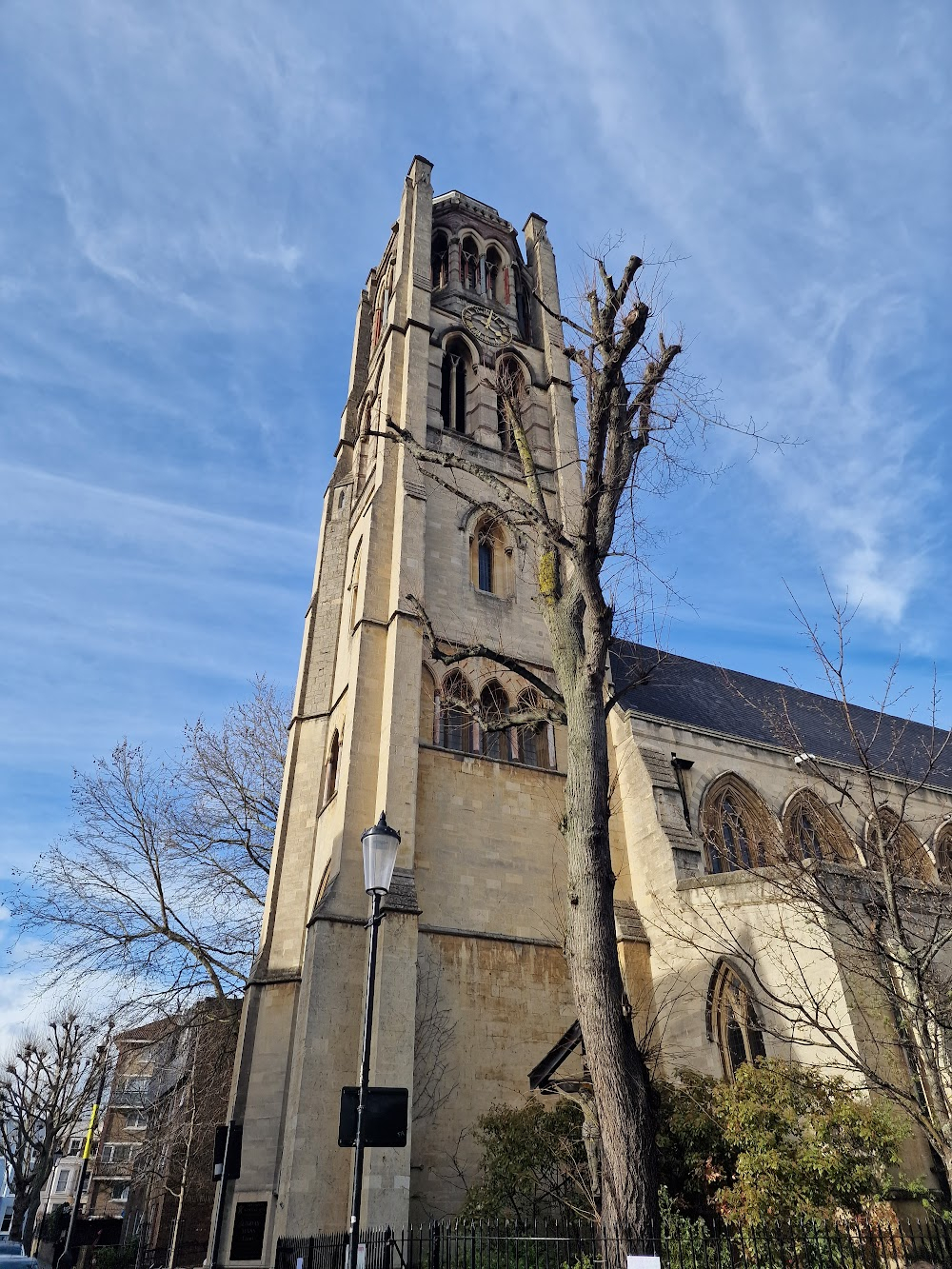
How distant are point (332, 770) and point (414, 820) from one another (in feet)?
12.3

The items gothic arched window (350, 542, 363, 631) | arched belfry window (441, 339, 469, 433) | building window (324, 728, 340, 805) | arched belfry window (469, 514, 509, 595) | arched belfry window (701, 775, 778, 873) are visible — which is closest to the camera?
building window (324, 728, 340, 805)

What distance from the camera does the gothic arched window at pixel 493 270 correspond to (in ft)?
87.9

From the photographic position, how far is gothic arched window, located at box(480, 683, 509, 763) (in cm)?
1611

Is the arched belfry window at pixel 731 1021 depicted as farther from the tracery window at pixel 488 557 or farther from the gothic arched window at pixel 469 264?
the gothic arched window at pixel 469 264

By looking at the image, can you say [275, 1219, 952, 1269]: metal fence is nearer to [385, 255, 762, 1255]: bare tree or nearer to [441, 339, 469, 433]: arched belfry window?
[385, 255, 762, 1255]: bare tree

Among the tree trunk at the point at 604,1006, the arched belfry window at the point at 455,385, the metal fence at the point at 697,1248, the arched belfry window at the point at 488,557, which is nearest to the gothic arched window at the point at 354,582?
the arched belfry window at the point at 488,557

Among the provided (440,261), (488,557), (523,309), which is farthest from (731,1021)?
(440,261)

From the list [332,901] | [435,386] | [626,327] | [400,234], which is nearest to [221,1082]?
[332,901]

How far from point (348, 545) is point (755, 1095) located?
15225 mm

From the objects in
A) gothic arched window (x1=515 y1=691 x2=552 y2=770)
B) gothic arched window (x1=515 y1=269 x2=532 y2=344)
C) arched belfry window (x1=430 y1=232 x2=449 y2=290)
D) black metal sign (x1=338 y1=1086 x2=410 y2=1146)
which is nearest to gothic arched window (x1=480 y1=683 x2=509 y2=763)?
gothic arched window (x1=515 y1=691 x2=552 y2=770)

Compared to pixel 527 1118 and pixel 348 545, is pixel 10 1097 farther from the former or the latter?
pixel 527 1118

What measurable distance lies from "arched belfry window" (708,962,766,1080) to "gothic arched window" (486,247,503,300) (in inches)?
832

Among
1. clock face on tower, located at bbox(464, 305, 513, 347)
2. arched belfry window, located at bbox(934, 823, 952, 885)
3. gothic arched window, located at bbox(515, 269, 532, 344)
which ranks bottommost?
arched belfry window, located at bbox(934, 823, 952, 885)

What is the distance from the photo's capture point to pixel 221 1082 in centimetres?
2119
